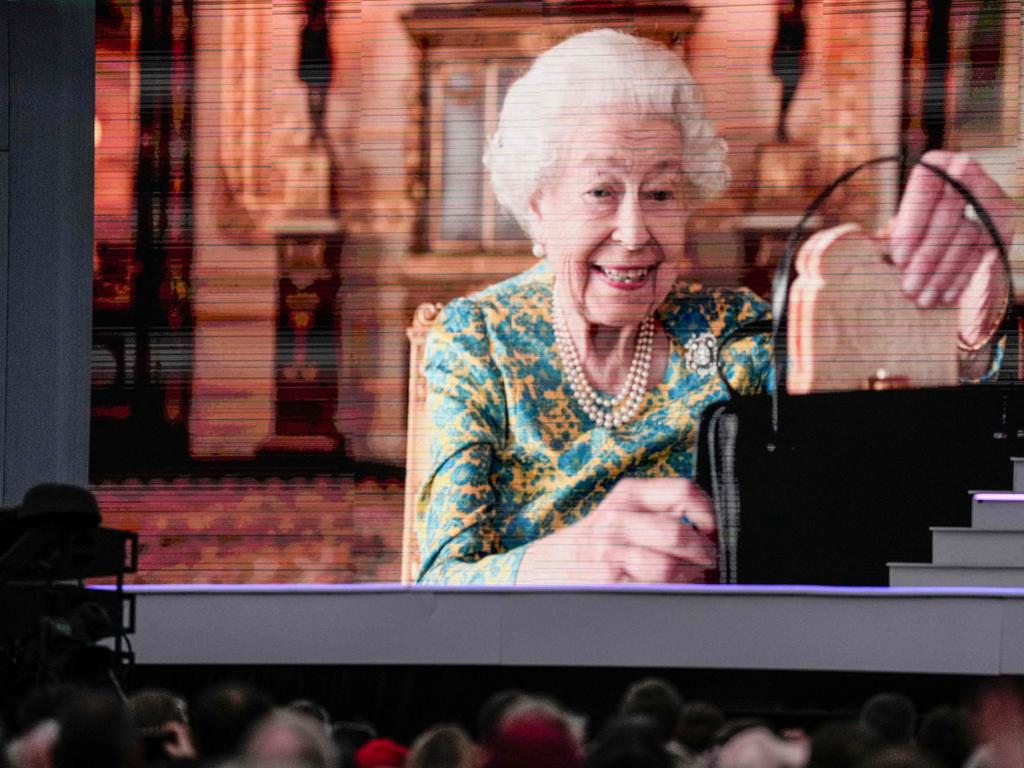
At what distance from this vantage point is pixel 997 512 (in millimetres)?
6699

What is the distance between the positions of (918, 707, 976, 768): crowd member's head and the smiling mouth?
3224mm

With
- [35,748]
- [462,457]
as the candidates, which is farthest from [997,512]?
[35,748]

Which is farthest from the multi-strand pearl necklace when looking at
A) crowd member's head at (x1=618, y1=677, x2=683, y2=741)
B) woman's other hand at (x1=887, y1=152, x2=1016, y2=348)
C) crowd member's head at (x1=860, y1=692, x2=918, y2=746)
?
crowd member's head at (x1=860, y1=692, x2=918, y2=746)

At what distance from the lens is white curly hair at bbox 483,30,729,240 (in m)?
6.86

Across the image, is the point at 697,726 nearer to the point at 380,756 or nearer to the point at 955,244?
the point at 380,756

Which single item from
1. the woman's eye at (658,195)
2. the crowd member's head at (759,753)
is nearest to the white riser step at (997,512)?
the woman's eye at (658,195)

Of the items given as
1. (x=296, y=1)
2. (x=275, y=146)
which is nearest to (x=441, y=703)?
(x=275, y=146)

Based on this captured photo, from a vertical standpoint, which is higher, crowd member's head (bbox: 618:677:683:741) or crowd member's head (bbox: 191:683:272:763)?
crowd member's head (bbox: 191:683:272:763)

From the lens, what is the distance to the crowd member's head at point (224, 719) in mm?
3727

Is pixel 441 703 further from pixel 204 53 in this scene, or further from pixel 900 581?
pixel 204 53

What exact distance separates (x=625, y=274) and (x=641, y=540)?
954mm

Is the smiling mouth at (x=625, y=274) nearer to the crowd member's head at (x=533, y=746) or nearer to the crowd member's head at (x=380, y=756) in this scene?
the crowd member's head at (x=380, y=756)

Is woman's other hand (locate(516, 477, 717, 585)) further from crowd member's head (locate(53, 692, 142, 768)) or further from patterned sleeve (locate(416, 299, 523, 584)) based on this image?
crowd member's head (locate(53, 692, 142, 768))

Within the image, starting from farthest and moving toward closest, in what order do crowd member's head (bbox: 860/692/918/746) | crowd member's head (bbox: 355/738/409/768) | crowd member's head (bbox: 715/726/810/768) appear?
crowd member's head (bbox: 860/692/918/746), crowd member's head (bbox: 355/738/409/768), crowd member's head (bbox: 715/726/810/768)
